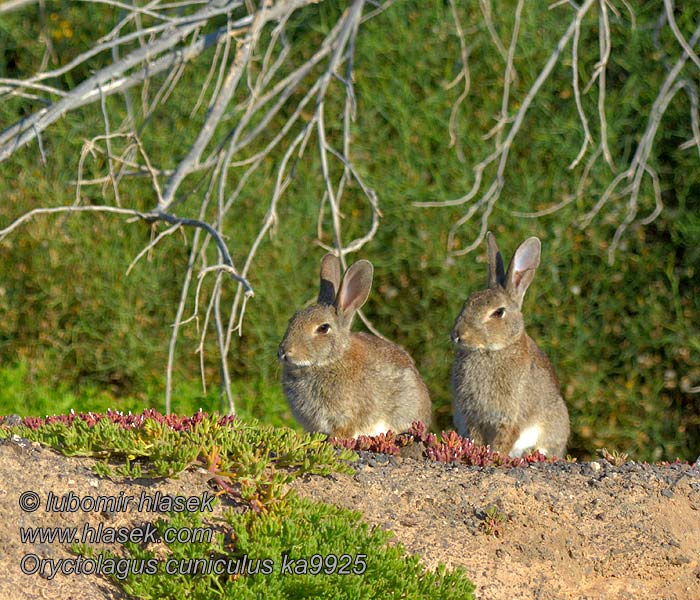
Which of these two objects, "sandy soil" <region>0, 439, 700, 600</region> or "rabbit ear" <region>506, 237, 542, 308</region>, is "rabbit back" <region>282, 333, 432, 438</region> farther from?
"sandy soil" <region>0, 439, 700, 600</region>

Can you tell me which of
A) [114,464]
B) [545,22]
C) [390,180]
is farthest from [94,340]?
[114,464]

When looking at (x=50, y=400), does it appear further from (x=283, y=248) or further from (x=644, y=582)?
(x=644, y=582)

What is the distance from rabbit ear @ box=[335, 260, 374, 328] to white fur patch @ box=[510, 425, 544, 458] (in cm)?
104

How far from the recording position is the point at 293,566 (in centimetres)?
377

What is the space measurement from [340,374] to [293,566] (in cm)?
204

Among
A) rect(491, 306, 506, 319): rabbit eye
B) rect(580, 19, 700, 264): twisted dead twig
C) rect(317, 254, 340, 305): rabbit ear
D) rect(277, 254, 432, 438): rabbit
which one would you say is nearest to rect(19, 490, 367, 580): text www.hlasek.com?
rect(277, 254, 432, 438): rabbit

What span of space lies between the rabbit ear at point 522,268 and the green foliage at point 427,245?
1.87m

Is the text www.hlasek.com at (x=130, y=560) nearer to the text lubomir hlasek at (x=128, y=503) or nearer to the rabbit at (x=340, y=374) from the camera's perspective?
the text lubomir hlasek at (x=128, y=503)

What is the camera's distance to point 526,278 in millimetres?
5992

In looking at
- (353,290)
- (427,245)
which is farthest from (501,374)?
(427,245)

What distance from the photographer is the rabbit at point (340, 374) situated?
18.7ft

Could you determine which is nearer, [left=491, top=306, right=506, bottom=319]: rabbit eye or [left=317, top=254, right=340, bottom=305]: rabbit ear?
[left=491, top=306, right=506, bottom=319]: rabbit eye

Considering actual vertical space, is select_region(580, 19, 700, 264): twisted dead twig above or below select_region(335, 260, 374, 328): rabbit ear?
above

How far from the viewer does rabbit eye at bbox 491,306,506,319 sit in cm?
579
